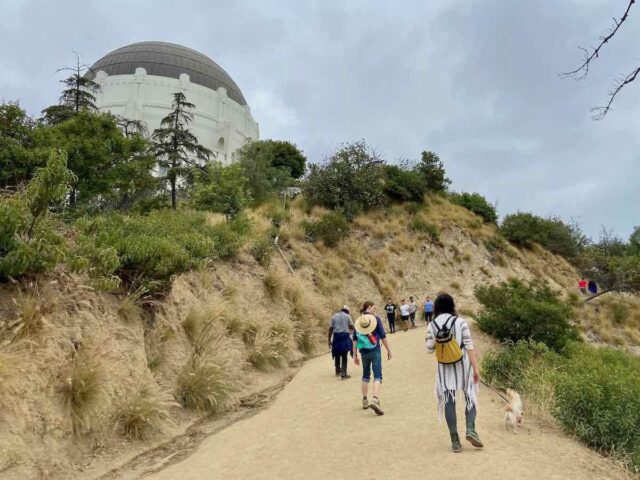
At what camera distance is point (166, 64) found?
2259 inches

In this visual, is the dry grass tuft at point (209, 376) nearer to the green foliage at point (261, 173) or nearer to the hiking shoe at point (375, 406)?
the hiking shoe at point (375, 406)

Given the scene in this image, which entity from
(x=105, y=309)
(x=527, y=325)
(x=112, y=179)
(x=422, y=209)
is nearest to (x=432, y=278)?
(x=422, y=209)

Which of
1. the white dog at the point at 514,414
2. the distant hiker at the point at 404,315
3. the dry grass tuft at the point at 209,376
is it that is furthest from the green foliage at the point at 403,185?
the white dog at the point at 514,414

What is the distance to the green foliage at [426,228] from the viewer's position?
30825mm

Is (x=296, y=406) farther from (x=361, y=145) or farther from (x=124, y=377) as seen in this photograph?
(x=361, y=145)

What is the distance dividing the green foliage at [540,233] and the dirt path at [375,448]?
29.0 meters

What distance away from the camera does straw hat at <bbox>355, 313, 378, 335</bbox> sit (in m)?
7.93

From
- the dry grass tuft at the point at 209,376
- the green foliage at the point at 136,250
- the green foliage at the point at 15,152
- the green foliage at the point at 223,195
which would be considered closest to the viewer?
the green foliage at the point at 136,250

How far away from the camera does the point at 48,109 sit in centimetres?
2264

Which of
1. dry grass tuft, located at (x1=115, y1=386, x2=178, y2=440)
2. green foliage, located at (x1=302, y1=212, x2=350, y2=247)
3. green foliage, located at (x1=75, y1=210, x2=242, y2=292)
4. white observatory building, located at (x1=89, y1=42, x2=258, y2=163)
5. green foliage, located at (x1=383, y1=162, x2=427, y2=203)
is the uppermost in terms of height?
white observatory building, located at (x1=89, y1=42, x2=258, y2=163)

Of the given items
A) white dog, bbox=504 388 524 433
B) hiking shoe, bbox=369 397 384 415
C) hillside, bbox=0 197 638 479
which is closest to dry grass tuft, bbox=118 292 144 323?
hillside, bbox=0 197 638 479

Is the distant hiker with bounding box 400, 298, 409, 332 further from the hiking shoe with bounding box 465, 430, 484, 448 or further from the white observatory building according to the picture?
the white observatory building

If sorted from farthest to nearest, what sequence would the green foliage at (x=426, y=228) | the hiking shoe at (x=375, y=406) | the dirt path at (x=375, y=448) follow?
the green foliage at (x=426, y=228) → the hiking shoe at (x=375, y=406) → the dirt path at (x=375, y=448)

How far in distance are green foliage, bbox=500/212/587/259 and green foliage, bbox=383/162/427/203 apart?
766 cm
